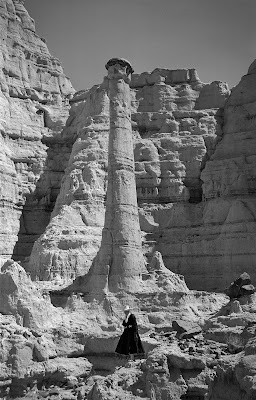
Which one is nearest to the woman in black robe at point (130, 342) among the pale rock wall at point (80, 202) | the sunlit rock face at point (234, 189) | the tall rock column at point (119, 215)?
the tall rock column at point (119, 215)

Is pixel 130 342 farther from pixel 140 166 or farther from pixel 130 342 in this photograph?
pixel 140 166

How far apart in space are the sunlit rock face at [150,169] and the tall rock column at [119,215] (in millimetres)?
8899

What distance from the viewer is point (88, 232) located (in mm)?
46469

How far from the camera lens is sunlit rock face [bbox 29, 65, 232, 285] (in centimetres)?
4519

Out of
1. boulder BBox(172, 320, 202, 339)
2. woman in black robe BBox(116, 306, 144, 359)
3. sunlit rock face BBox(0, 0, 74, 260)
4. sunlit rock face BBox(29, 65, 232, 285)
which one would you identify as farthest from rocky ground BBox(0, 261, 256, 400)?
sunlit rock face BBox(0, 0, 74, 260)

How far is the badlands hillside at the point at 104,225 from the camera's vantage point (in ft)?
69.3

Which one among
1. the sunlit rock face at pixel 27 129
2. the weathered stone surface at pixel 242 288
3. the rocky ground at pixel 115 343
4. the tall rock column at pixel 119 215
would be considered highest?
the sunlit rock face at pixel 27 129

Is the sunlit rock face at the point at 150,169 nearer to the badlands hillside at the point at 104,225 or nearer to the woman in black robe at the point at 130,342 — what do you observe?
the badlands hillside at the point at 104,225

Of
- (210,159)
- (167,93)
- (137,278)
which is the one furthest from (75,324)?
(167,93)

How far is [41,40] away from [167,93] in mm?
16799

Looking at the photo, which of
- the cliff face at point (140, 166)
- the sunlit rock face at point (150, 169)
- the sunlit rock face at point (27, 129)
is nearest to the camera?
the sunlit rock face at point (150, 169)

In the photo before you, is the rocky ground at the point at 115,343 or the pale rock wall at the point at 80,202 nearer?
the rocky ground at the point at 115,343

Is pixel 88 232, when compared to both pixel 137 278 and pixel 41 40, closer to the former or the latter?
pixel 137 278

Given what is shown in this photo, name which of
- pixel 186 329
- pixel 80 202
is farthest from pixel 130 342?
pixel 80 202
